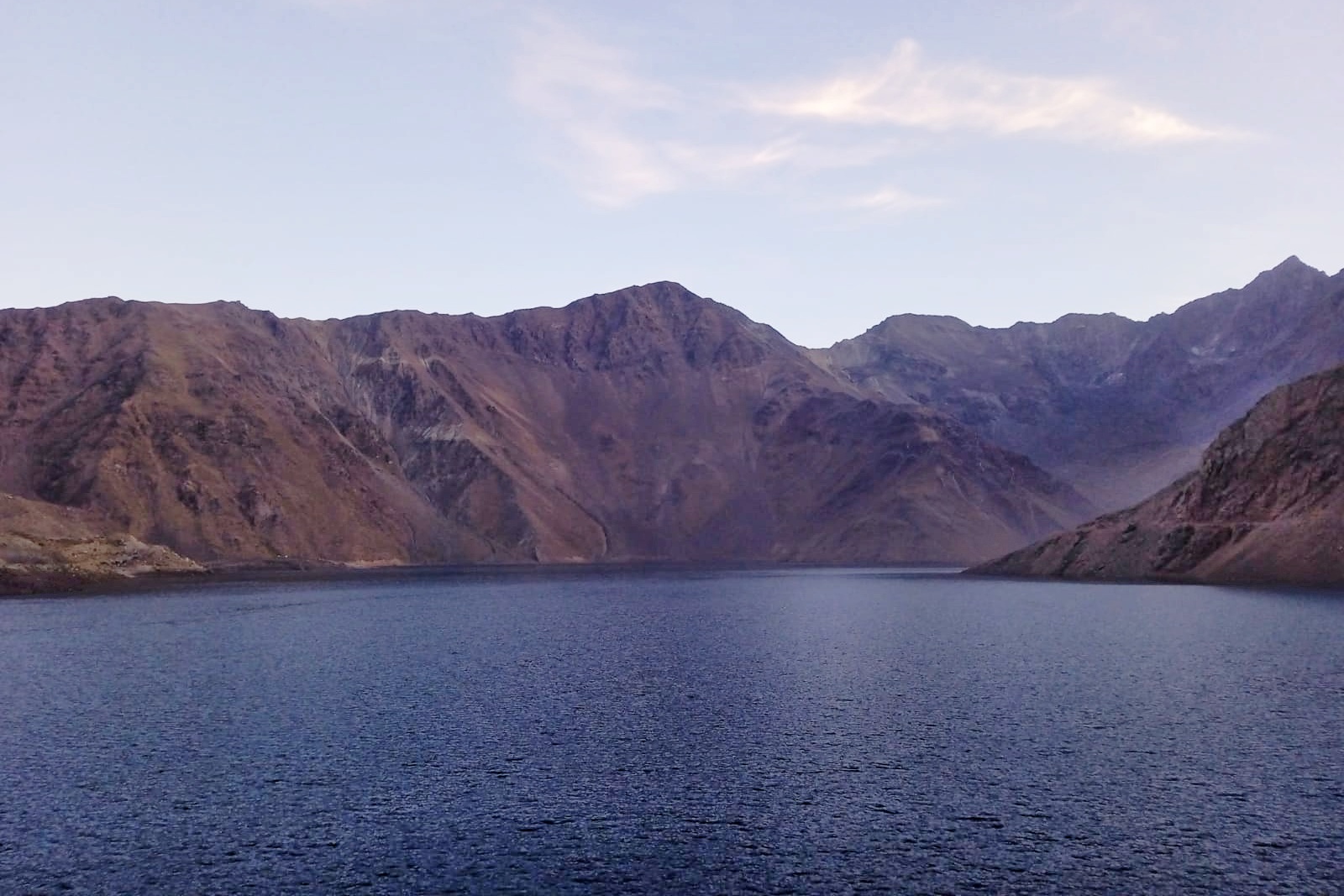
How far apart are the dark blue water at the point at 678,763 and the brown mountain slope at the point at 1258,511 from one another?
5770 centimetres

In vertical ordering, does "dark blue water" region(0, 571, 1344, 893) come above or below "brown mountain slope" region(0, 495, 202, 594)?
below

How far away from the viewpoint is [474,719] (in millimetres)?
59781

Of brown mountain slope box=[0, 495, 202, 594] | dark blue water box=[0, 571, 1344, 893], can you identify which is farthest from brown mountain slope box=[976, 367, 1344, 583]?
brown mountain slope box=[0, 495, 202, 594]

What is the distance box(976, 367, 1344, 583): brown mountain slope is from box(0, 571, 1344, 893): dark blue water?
2272 inches

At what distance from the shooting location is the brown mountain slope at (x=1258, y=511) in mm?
151375

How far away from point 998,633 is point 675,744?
186ft

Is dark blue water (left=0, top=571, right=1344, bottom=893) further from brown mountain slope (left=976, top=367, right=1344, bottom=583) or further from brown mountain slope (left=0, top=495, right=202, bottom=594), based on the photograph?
brown mountain slope (left=0, top=495, right=202, bottom=594)

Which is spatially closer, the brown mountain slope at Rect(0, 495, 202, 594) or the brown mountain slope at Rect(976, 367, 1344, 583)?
the brown mountain slope at Rect(976, 367, 1344, 583)

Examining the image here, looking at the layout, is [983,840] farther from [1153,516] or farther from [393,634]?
[1153,516]

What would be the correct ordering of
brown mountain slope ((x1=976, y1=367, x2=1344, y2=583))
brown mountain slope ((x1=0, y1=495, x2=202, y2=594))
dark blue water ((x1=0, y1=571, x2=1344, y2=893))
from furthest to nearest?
brown mountain slope ((x1=0, y1=495, x2=202, y2=594)) < brown mountain slope ((x1=976, y1=367, x2=1344, y2=583)) < dark blue water ((x1=0, y1=571, x2=1344, y2=893))

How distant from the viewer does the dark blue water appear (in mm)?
35688

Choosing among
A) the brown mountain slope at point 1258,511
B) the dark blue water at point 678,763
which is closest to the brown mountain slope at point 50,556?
the dark blue water at point 678,763

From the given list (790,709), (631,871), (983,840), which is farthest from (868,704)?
(631,871)

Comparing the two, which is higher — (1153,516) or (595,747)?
(1153,516)
